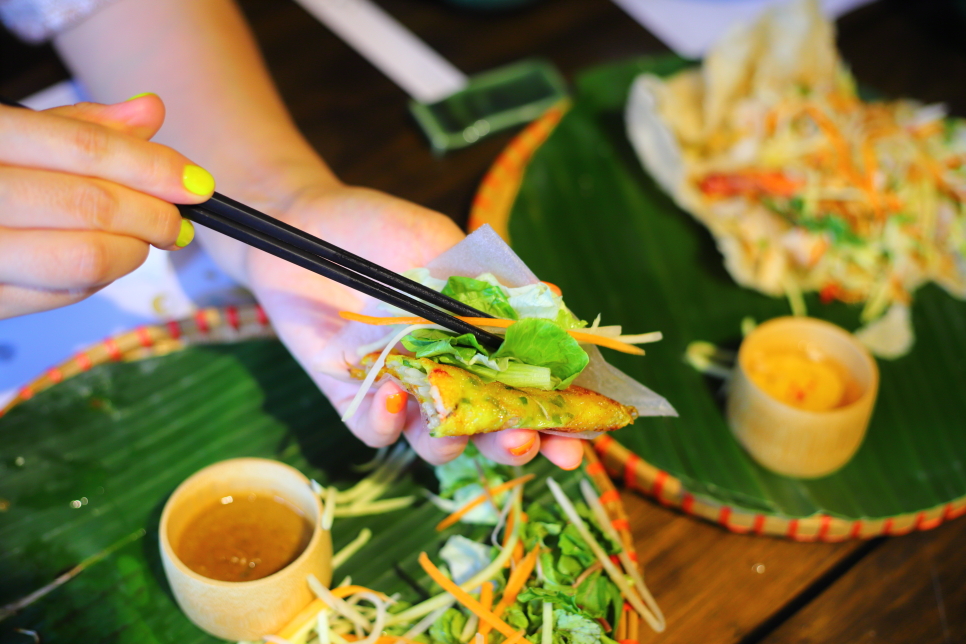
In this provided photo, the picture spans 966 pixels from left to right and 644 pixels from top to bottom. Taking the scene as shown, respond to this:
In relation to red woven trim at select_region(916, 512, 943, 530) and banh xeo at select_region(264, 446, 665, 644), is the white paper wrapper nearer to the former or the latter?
banh xeo at select_region(264, 446, 665, 644)

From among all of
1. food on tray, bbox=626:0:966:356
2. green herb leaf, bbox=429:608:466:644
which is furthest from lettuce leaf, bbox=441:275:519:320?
food on tray, bbox=626:0:966:356

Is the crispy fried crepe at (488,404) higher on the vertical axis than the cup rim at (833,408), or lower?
higher

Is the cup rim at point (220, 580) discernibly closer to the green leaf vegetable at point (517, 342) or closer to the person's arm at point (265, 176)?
the person's arm at point (265, 176)

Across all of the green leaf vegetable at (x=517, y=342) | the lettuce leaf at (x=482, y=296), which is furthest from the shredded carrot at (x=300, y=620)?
the lettuce leaf at (x=482, y=296)

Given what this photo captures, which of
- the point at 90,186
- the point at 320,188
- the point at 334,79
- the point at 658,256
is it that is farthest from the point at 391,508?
the point at 334,79

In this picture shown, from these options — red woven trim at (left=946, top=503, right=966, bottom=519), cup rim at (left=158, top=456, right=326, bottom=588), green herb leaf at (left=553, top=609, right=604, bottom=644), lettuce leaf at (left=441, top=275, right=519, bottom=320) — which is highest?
lettuce leaf at (left=441, top=275, right=519, bottom=320)

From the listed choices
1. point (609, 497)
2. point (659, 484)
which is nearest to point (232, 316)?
point (609, 497)
